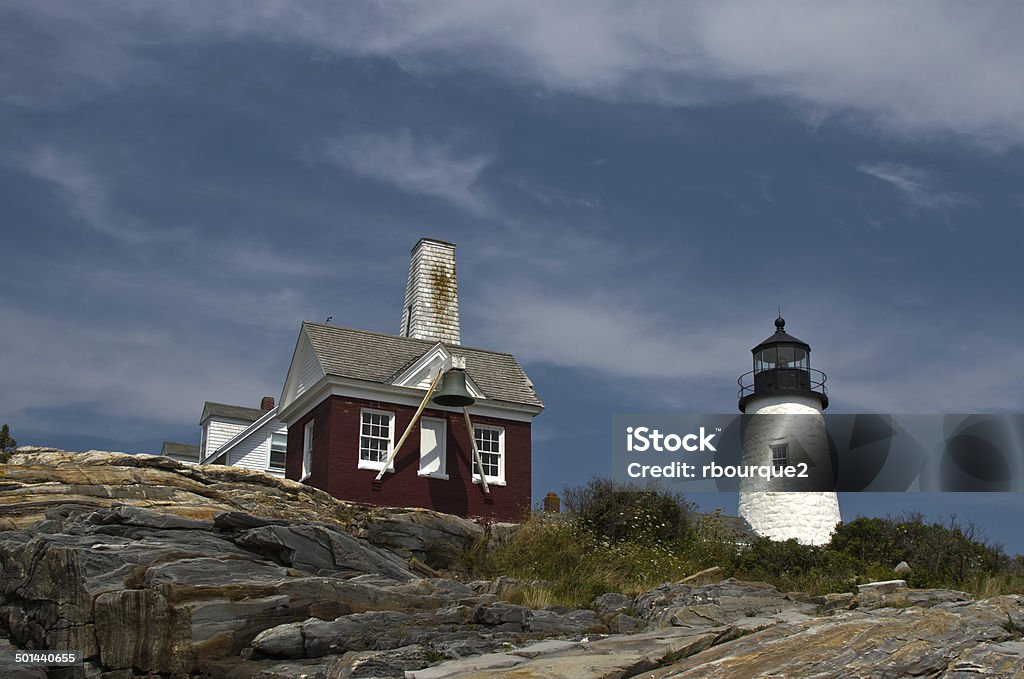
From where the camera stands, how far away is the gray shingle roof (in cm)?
2830

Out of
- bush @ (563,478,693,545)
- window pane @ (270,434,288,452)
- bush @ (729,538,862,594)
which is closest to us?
bush @ (729,538,862,594)

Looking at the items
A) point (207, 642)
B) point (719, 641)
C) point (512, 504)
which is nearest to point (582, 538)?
point (512, 504)

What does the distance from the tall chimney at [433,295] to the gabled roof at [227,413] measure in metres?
13.7

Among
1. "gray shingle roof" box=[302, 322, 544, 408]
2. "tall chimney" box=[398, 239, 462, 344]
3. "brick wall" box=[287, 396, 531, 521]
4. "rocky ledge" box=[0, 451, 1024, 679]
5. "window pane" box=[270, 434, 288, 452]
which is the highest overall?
"tall chimney" box=[398, 239, 462, 344]

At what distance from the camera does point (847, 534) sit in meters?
26.5

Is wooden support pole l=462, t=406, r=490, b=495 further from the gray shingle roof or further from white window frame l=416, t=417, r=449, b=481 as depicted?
the gray shingle roof

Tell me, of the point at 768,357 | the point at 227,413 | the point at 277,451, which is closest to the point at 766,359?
the point at 768,357

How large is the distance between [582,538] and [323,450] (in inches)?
287

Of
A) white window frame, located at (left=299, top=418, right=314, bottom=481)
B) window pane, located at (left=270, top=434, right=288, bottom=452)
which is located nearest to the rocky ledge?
white window frame, located at (left=299, top=418, right=314, bottom=481)

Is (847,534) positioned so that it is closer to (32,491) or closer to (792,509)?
(792,509)

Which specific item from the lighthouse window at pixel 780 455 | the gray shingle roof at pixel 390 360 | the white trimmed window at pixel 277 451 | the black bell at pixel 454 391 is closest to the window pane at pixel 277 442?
the white trimmed window at pixel 277 451

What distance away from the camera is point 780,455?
107ft

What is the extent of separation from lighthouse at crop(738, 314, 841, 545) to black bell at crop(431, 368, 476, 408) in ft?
32.5

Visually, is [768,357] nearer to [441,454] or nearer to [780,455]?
[780,455]
